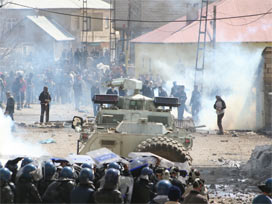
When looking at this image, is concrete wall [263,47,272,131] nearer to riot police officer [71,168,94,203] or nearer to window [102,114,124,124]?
window [102,114,124,124]

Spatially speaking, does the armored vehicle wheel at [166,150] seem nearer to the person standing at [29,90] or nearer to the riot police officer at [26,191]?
the riot police officer at [26,191]

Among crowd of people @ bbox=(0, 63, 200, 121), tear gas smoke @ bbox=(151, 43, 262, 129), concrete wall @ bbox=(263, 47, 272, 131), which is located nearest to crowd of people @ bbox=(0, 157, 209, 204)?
concrete wall @ bbox=(263, 47, 272, 131)

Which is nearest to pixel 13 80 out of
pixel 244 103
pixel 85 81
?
pixel 85 81

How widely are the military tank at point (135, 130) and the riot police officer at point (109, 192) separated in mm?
5265

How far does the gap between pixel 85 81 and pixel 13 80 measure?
13.5 ft

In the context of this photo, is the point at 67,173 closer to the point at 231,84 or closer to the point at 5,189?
the point at 5,189

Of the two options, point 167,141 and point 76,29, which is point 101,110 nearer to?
point 167,141

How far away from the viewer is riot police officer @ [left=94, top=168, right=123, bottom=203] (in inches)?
328

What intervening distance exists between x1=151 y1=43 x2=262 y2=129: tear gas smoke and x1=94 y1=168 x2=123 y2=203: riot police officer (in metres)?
18.6

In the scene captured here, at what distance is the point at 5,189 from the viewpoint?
888cm

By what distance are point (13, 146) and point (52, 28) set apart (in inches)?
1493

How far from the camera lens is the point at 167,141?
13.8m

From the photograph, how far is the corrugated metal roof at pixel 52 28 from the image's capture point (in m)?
55.2

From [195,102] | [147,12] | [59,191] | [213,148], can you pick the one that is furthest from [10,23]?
[59,191]
